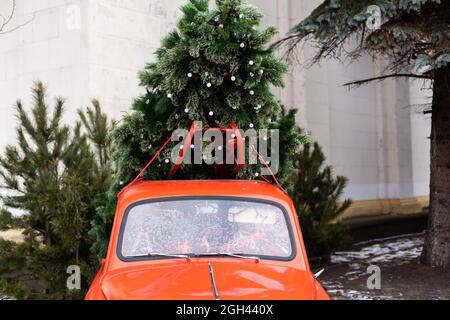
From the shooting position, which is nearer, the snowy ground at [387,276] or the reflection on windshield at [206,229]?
the reflection on windshield at [206,229]

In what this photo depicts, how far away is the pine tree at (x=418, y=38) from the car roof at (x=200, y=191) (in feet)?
13.2

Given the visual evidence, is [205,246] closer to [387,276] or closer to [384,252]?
[387,276]

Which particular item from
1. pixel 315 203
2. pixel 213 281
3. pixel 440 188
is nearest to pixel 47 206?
pixel 213 281

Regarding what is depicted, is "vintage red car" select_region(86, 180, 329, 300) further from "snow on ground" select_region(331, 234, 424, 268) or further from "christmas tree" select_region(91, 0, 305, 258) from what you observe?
"snow on ground" select_region(331, 234, 424, 268)

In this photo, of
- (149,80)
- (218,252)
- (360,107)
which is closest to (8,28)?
(149,80)

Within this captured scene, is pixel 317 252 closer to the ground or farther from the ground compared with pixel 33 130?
closer to the ground

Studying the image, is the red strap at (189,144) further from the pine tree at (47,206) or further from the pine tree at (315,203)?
the pine tree at (315,203)

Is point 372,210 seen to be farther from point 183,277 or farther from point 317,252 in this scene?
point 183,277

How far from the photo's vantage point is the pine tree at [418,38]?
752 cm

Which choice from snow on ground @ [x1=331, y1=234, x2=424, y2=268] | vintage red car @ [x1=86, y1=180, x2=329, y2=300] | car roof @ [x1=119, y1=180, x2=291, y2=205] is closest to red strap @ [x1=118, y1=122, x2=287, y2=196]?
car roof @ [x1=119, y1=180, x2=291, y2=205]

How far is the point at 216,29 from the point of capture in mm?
5137

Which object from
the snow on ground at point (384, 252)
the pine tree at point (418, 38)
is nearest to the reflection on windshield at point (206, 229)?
the pine tree at point (418, 38)

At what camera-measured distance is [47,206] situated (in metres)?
5.58

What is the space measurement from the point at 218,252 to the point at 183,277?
0.45 metres
